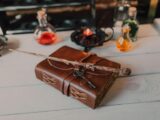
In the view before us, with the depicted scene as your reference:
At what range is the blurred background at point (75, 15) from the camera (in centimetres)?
81

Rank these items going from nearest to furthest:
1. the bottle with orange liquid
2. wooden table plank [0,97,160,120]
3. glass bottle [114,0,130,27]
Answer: wooden table plank [0,97,160,120] < the bottle with orange liquid < glass bottle [114,0,130,27]

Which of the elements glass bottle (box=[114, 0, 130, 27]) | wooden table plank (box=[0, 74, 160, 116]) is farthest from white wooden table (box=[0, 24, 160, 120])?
glass bottle (box=[114, 0, 130, 27])

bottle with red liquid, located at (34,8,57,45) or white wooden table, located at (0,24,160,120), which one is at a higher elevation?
bottle with red liquid, located at (34,8,57,45)

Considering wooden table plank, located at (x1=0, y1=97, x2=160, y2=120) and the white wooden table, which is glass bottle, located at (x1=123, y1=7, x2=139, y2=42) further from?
wooden table plank, located at (x1=0, y1=97, x2=160, y2=120)

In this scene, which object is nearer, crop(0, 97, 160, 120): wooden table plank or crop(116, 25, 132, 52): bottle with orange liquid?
crop(0, 97, 160, 120): wooden table plank

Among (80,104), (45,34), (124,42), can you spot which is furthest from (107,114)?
(45,34)

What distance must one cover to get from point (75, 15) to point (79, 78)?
0.40 m

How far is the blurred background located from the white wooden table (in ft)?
0.53

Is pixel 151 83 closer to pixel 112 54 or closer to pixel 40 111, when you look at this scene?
pixel 112 54

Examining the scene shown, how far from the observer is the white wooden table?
498 millimetres

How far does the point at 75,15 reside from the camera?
846mm

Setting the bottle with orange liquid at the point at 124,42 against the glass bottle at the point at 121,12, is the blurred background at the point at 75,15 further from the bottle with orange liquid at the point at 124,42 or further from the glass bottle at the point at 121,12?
the bottle with orange liquid at the point at 124,42

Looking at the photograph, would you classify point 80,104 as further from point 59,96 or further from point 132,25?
point 132,25

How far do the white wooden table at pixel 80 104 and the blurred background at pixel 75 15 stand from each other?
16cm
